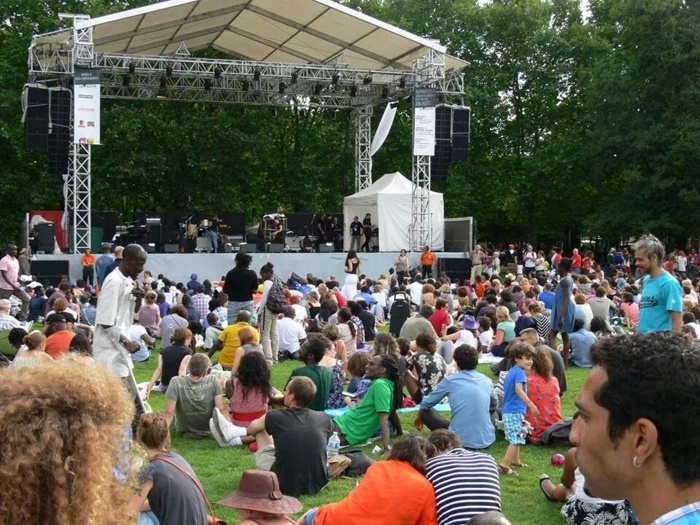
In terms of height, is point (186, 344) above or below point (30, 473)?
below

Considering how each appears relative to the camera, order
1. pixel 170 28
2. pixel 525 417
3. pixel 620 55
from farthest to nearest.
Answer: pixel 620 55
pixel 170 28
pixel 525 417

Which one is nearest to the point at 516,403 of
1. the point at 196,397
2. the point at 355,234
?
the point at 196,397

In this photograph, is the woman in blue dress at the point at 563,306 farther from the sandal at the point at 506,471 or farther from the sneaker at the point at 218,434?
the sneaker at the point at 218,434

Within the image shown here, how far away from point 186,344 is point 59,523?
8735mm

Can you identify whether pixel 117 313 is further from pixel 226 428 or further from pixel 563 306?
pixel 563 306

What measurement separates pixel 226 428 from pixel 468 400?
7.33 feet

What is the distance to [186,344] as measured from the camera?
10.3 meters

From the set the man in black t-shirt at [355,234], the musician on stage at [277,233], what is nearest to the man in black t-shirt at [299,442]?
the man in black t-shirt at [355,234]

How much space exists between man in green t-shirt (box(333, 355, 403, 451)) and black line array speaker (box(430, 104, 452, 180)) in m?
16.9

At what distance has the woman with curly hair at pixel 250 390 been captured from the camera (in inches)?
318

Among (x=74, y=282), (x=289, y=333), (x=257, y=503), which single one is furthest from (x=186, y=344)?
(x=74, y=282)

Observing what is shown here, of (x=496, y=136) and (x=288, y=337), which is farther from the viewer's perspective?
(x=496, y=136)

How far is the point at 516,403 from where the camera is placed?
25.6 feet

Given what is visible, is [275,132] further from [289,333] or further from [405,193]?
[289,333]
